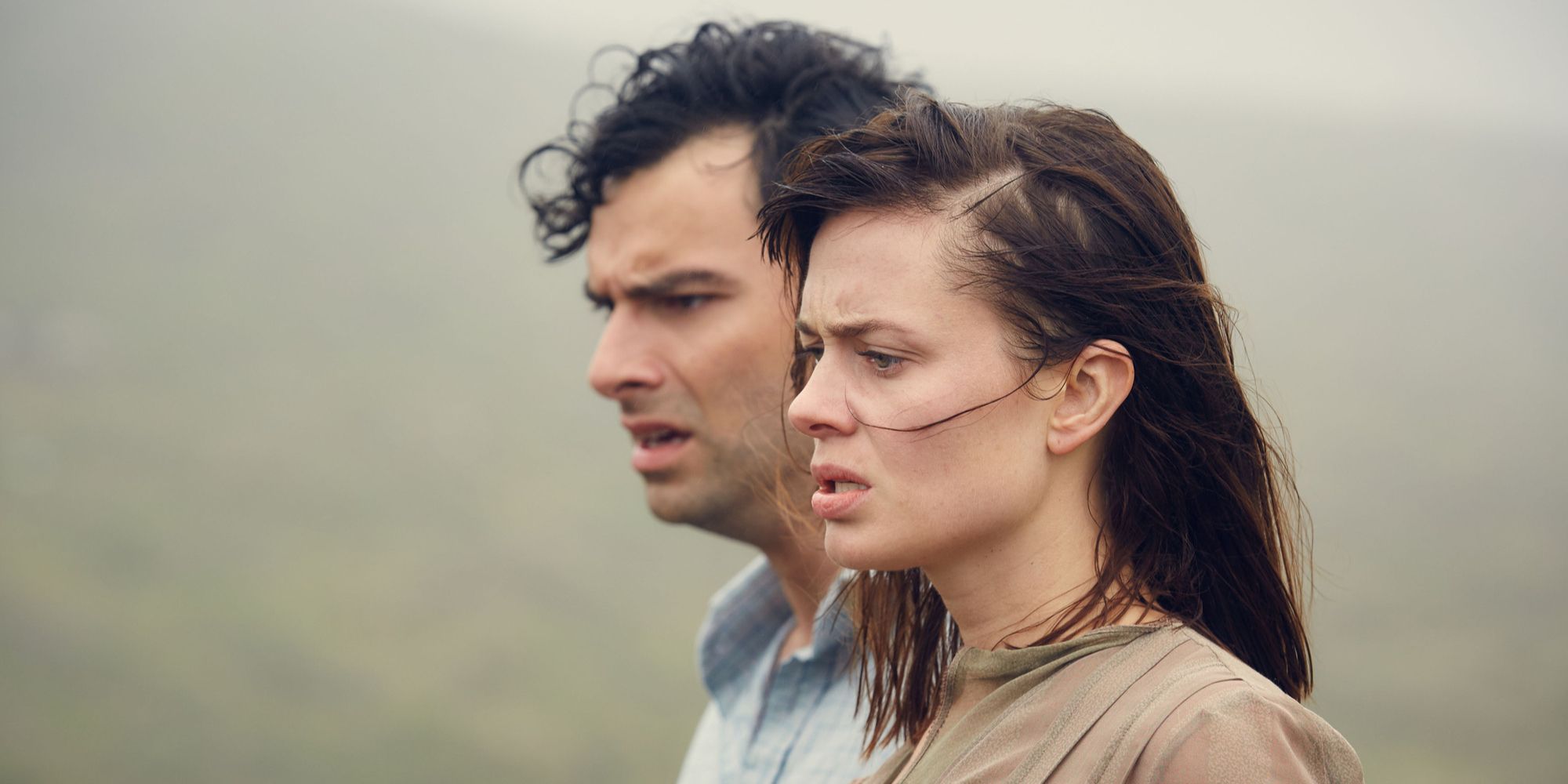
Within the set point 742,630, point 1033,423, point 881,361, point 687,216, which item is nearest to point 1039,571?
point 1033,423

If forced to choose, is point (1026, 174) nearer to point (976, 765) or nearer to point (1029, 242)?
point (1029, 242)

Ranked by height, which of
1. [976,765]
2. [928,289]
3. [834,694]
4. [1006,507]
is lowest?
[834,694]

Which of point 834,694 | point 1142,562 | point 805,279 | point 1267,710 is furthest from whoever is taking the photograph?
point 834,694

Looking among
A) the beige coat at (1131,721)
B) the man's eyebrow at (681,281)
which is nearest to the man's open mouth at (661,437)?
the man's eyebrow at (681,281)

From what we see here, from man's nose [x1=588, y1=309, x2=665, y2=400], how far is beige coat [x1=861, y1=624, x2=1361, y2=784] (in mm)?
1318

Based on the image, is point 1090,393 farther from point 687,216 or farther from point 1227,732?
point 687,216

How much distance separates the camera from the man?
8.59 feet

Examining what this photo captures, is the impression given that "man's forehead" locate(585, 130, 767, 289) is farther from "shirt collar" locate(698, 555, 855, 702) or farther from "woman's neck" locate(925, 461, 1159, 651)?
"woman's neck" locate(925, 461, 1159, 651)

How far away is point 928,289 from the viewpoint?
54.9 inches

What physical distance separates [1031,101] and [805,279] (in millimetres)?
382

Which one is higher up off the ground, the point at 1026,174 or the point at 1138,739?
the point at 1026,174

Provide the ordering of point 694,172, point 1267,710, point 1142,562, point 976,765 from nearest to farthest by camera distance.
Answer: point 1267,710 < point 976,765 < point 1142,562 < point 694,172

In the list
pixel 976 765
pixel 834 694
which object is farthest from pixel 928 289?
pixel 834 694

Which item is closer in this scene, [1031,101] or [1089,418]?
[1089,418]
